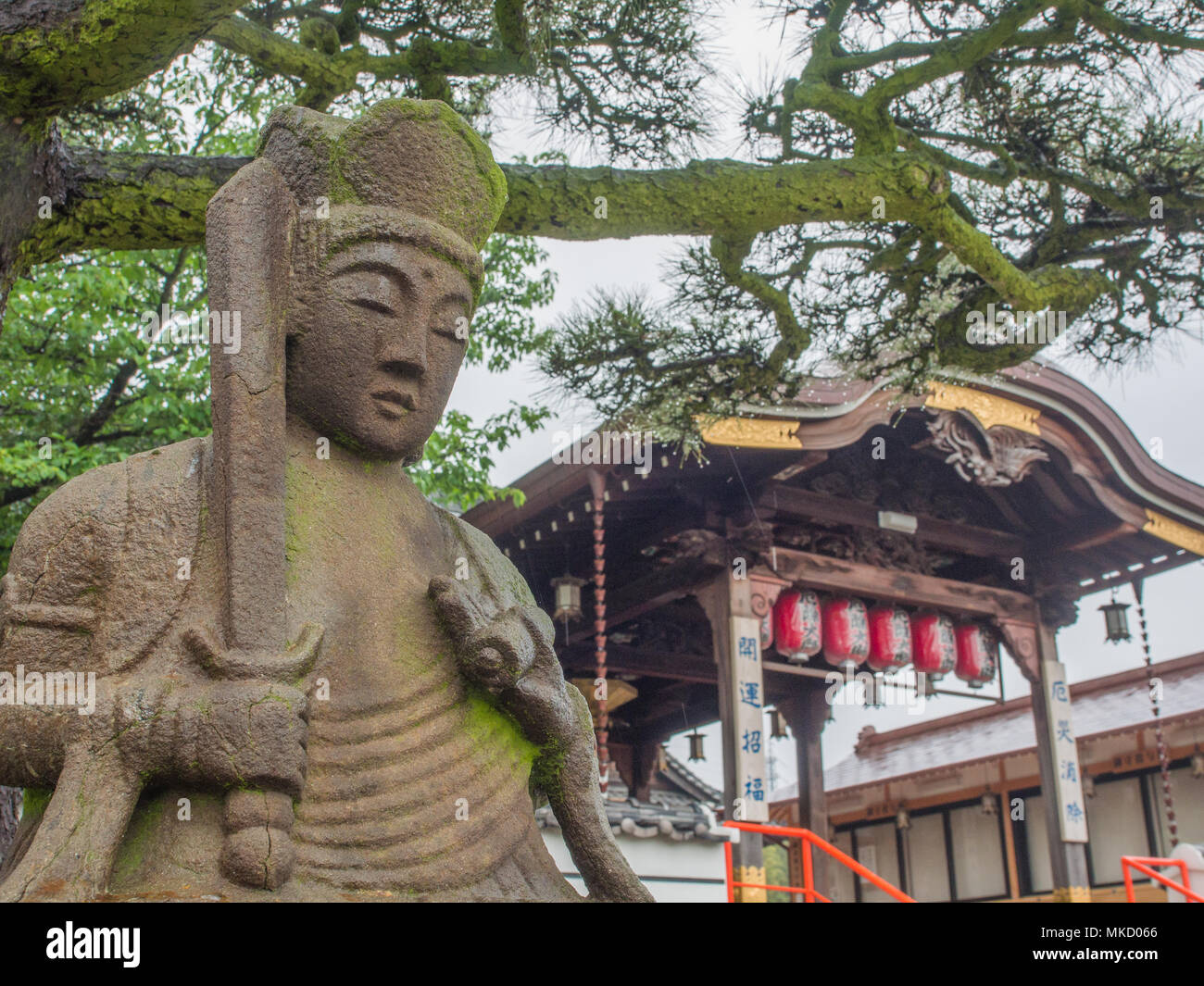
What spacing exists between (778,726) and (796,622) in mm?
4397

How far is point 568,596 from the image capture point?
32.9 feet

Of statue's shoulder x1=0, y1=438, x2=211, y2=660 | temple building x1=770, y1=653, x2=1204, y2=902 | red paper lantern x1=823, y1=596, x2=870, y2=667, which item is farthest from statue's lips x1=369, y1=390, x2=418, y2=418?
temple building x1=770, y1=653, x2=1204, y2=902

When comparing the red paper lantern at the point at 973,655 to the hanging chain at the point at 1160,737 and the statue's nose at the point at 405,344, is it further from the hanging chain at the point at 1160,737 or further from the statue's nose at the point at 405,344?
the statue's nose at the point at 405,344

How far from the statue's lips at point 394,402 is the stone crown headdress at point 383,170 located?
14.6 inches

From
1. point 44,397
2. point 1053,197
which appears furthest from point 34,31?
point 1053,197

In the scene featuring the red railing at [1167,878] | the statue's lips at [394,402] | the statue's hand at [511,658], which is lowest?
the red railing at [1167,878]

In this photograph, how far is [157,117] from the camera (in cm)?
723

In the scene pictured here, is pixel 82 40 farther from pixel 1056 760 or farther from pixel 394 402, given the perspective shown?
pixel 1056 760

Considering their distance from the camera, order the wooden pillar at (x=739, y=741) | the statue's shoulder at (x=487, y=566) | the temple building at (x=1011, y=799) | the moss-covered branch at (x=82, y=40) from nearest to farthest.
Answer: the statue's shoulder at (x=487, y=566) < the moss-covered branch at (x=82, y=40) < the wooden pillar at (x=739, y=741) < the temple building at (x=1011, y=799)

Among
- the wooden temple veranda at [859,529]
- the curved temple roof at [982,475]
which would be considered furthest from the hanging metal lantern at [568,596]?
the curved temple roof at [982,475]

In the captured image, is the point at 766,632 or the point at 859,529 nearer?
the point at 766,632

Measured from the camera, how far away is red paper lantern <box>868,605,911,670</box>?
1122cm

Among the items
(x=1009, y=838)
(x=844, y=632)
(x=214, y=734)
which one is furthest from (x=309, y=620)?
(x=1009, y=838)

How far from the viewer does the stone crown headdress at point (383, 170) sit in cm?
279
